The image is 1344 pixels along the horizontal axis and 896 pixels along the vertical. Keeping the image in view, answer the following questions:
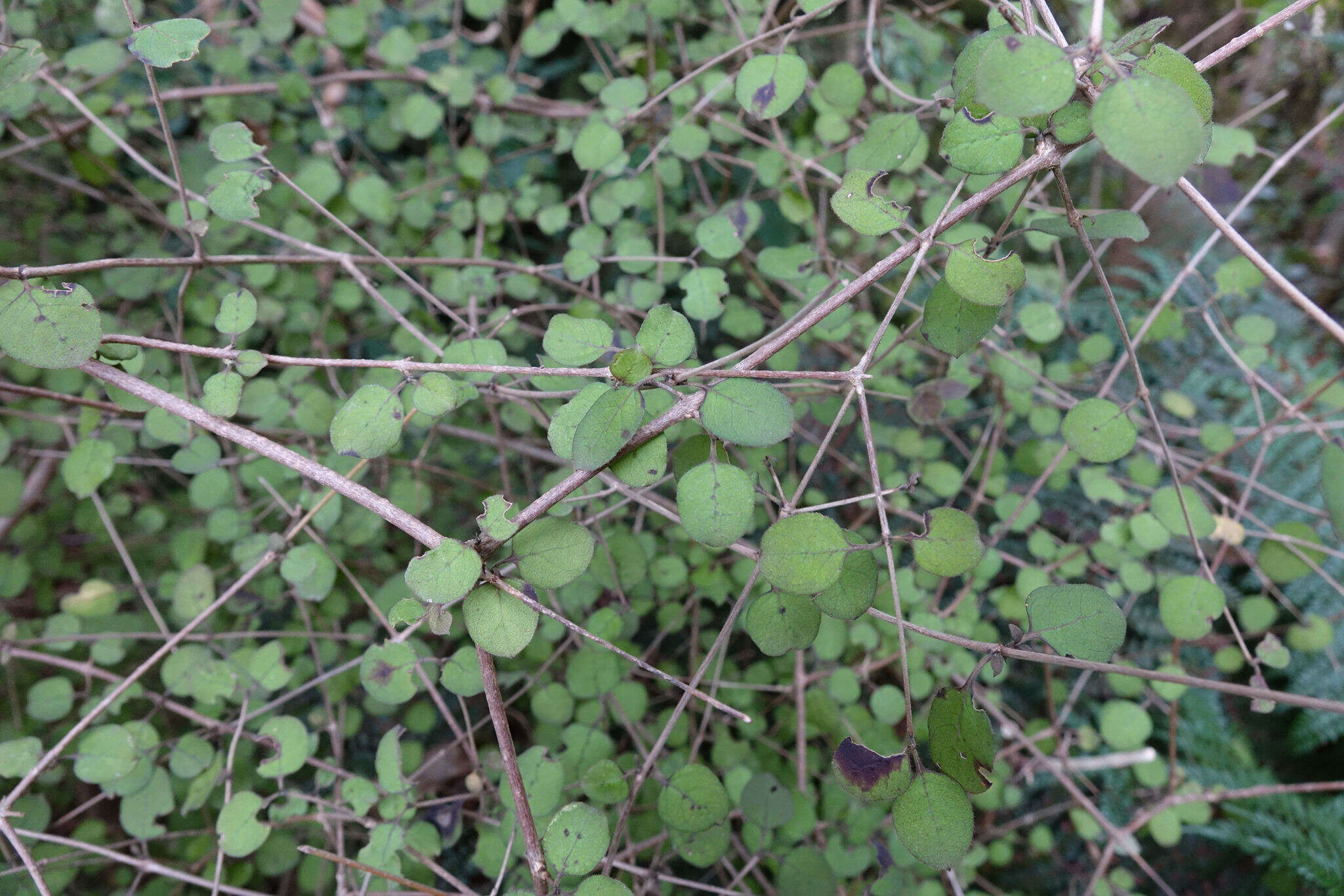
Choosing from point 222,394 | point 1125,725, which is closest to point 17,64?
point 222,394

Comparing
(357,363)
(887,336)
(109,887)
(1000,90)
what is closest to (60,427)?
(109,887)

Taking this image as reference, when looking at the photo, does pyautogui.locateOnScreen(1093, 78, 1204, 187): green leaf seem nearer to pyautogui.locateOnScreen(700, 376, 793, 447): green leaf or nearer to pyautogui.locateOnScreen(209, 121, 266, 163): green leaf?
pyautogui.locateOnScreen(700, 376, 793, 447): green leaf

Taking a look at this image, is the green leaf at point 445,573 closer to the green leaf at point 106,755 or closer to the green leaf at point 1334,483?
the green leaf at point 106,755

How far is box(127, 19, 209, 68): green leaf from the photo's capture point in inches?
32.6

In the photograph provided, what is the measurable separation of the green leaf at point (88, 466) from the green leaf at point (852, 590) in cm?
99

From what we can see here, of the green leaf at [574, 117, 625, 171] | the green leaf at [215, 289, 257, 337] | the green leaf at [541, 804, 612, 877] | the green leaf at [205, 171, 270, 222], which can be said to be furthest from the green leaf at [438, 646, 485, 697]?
the green leaf at [574, 117, 625, 171]

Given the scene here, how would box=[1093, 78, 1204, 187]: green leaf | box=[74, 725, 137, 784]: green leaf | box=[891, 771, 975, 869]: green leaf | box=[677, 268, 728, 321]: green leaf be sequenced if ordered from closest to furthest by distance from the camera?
1. box=[1093, 78, 1204, 187]: green leaf
2. box=[891, 771, 975, 869]: green leaf
3. box=[74, 725, 137, 784]: green leaf
4. box=[677, 268, 728, 321]: green leaf

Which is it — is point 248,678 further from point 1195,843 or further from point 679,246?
point 1195,843

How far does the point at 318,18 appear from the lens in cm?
170

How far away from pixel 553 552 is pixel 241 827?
628 millimetres

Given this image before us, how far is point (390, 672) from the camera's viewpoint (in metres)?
0.98

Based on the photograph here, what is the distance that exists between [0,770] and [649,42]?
146 cm

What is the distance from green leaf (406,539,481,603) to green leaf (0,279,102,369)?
1.40ft

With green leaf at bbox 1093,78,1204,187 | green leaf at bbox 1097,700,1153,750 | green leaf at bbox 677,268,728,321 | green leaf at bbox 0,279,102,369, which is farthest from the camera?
green leaf at bbox 1097,700,1153,750
